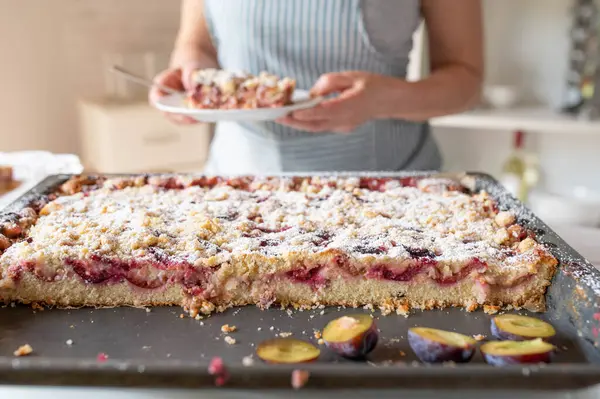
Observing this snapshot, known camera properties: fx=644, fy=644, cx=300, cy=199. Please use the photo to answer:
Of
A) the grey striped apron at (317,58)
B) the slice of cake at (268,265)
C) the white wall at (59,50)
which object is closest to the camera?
the slice of cake at (268,265)

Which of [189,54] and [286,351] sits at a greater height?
[189,54]

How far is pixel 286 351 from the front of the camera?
2.73 feet

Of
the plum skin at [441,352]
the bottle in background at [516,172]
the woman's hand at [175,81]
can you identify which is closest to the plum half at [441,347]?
the plum skin at [441,352]

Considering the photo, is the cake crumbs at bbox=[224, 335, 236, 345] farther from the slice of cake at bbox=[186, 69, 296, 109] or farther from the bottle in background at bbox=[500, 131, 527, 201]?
the bottle in background at bbox=[500, 131, 527, 201]

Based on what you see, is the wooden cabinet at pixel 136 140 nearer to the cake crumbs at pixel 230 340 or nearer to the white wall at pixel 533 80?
the white wall at pixel 533 80

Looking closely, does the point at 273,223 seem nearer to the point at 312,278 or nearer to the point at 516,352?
the point at 312,278

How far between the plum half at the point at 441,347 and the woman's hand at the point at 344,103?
678 mm

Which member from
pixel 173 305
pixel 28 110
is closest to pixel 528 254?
pixel 173 305

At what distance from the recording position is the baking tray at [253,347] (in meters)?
0.69

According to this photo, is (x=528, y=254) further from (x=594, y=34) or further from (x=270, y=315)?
(x=594, y=34)

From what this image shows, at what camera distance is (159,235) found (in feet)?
3.62

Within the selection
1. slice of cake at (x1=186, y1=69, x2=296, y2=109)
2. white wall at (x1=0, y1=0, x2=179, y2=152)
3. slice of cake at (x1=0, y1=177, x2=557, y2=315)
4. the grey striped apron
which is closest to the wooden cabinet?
white wall at (x1=0, y1=0, x2=179, y2=152)

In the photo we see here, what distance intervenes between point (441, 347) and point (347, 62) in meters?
1.03

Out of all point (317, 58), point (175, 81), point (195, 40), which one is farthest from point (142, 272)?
point (195, 40)
